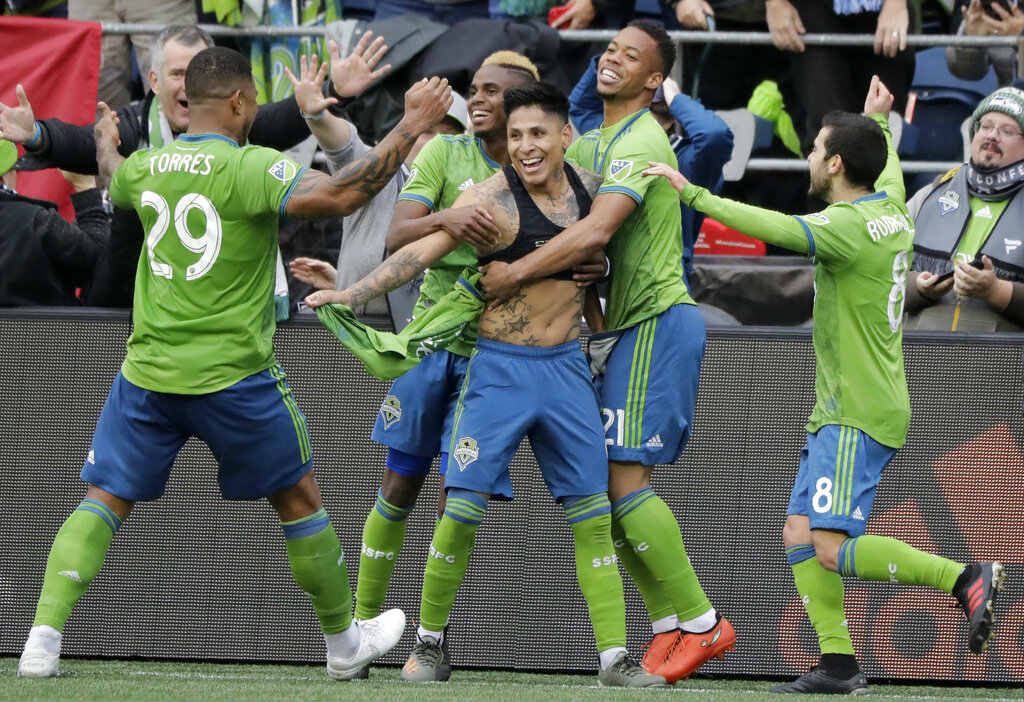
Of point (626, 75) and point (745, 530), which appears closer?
point (626, 75)

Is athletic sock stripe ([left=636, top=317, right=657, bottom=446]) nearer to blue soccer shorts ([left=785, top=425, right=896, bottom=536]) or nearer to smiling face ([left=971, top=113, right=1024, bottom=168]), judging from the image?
blue soccer shorts ([left=785, top=425, right=896, bottom=536])

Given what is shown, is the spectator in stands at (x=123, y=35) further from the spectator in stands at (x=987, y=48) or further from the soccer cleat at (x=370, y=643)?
the spectator in stands at (x=987, y=48)

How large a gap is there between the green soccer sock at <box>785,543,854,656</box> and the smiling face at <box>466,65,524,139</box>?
6.90ft

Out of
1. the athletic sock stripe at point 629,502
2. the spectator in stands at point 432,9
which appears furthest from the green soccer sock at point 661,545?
the spectator in stands at point 432,9

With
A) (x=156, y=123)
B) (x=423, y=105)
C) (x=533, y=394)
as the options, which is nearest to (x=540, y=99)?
(x=423, y=105)

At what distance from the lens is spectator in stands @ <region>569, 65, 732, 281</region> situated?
285 inches

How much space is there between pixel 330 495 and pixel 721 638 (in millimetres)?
1931

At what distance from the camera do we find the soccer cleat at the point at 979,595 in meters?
5.88

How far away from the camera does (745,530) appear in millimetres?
7219

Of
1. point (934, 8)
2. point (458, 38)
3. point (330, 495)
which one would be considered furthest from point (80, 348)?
point (934, 8)

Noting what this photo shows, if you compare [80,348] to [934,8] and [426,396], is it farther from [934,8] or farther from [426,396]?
[934,8]

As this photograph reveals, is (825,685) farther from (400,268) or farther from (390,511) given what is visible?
(400,268)

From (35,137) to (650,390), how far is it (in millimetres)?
3171

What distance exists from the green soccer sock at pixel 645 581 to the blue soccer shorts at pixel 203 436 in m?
1.41
